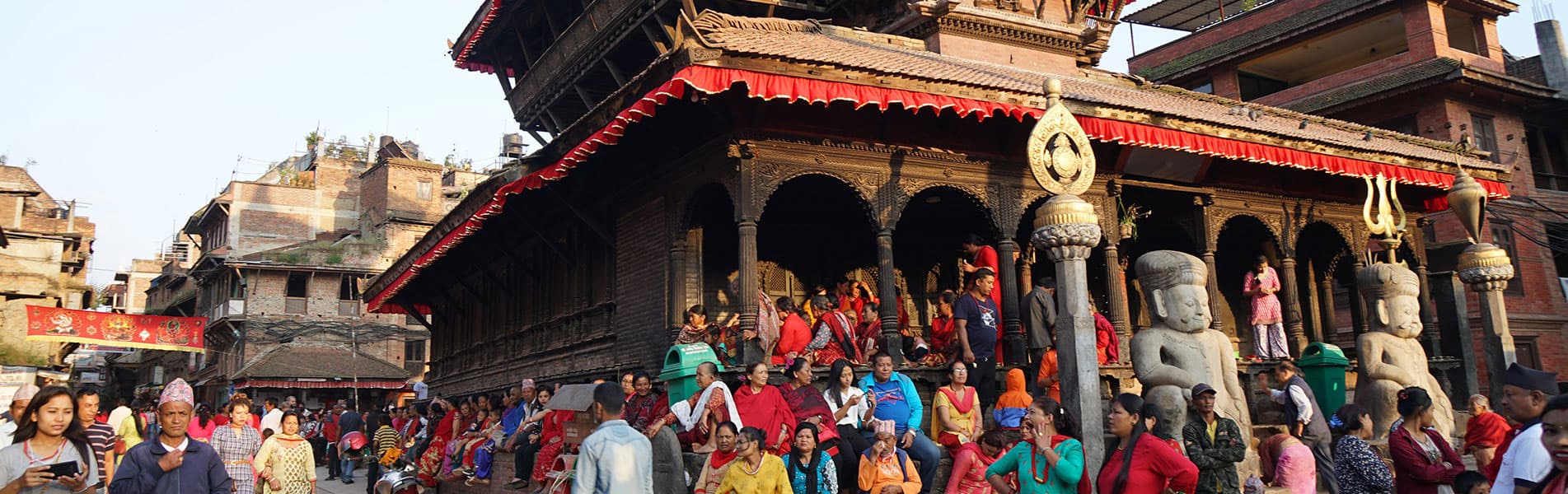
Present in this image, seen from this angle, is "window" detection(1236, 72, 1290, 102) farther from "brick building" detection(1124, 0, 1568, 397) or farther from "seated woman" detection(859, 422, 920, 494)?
"seated woman" detection(859, 422, 920, 494)

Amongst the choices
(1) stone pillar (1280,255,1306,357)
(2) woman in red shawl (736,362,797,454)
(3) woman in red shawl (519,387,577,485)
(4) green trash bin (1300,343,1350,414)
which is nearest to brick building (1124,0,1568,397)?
(1) stone pillar (1280,255,1306,357)

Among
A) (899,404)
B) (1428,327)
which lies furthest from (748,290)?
(1428,327)

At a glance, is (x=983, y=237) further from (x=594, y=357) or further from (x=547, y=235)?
(x=547, y=235)

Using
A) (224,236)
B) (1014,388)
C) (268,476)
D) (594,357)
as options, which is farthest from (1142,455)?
(224,236)

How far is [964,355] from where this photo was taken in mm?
12117

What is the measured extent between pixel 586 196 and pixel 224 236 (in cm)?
4268

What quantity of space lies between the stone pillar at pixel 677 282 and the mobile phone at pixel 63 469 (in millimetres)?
7485

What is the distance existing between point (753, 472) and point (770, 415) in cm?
146

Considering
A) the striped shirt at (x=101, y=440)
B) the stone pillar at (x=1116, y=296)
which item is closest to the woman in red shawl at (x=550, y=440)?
the striped shirt at (x=101, y=440)

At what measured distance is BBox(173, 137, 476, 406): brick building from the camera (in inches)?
1726

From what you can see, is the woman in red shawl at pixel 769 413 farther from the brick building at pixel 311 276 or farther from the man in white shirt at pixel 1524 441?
the brick building at pixel 311 276

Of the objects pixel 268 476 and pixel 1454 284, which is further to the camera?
pixel 1454 284

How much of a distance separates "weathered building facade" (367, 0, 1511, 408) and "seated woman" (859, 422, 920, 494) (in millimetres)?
3137

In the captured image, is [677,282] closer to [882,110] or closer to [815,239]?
[815,239]
